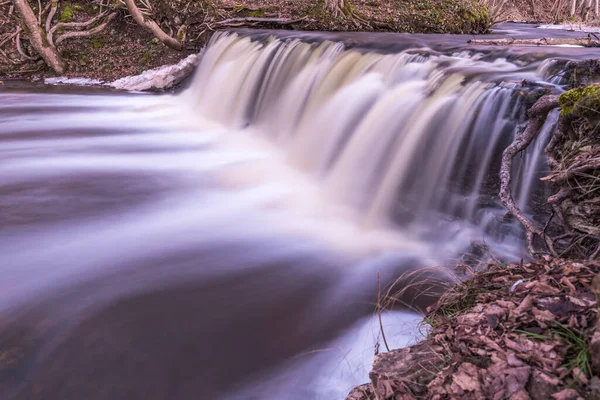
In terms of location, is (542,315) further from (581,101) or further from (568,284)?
(581,101)

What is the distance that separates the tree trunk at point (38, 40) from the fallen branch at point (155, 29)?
195 centimetres

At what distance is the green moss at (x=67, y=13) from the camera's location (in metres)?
10.5

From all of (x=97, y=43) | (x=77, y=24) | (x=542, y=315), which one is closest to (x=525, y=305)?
(x=542, y=315)

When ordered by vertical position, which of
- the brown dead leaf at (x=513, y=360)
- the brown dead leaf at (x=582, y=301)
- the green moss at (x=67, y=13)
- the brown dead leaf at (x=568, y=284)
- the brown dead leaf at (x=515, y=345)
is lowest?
the brown dead leaf at (x=513, y=360)

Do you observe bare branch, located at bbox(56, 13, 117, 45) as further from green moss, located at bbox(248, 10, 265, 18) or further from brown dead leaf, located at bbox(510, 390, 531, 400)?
brown dead leaf, located at bbox(510, 390, 531, 400)

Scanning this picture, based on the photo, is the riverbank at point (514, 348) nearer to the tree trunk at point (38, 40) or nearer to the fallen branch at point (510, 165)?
the fallen branch at point (510, 165)

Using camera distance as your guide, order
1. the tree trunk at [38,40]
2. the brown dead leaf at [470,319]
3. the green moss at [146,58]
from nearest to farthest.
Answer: the brown dead leaf at [470,319]
the tree trunk at [38,40]
the green moss at [146,58]

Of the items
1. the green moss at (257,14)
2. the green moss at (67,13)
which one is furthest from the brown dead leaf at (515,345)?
the green moss at (67,13)

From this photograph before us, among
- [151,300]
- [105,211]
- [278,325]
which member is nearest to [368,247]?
[278,325]

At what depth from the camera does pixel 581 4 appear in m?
22.2

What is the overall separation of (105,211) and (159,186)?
930mm

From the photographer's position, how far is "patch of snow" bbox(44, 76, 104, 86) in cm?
988

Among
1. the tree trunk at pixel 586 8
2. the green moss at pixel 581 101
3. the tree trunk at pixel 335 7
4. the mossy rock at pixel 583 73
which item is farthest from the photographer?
the tree trunk at pixel 586 8

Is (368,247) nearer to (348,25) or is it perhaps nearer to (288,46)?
(288,46)
